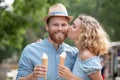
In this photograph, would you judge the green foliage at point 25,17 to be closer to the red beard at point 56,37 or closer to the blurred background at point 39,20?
the blurred background at point 39,20

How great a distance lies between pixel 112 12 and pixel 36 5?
59.5 feet

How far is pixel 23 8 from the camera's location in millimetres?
19109

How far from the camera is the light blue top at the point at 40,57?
17.6 feet

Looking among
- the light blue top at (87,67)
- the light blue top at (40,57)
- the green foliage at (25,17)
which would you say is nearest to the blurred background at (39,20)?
the green foliage at (25,17)

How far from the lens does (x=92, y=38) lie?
5.22 m

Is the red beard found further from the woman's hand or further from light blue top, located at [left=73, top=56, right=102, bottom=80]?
the woman's hand

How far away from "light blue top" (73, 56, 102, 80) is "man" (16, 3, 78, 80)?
0.27 metres

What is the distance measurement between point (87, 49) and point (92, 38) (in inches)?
5.1

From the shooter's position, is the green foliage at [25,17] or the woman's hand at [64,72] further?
the green foliage at [25,17]

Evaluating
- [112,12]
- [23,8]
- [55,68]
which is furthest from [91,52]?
[112,12]

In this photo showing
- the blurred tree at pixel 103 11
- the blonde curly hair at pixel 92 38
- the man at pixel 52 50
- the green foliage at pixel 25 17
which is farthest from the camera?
the blurred tree at pixel 103 11

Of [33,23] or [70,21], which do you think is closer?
[70,21]

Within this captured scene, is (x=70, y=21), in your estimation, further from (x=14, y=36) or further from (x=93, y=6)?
(x=93, y=6)

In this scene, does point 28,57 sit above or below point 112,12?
below
